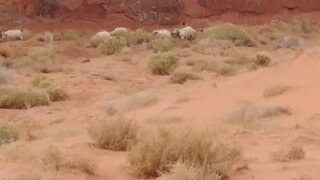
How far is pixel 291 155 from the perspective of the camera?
25.4 feet

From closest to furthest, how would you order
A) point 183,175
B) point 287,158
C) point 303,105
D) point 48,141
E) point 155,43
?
point 183,175
point 287,158
point 48,141
point 303,105
point 155,43

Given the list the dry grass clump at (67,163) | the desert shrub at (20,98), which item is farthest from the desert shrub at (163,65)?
the dry grass clump at (67,163)

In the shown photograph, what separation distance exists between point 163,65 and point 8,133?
36.8 feet

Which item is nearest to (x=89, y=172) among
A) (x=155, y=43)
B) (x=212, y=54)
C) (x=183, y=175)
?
(x=183, y=175)

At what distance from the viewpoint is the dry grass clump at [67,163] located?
732 centimetres

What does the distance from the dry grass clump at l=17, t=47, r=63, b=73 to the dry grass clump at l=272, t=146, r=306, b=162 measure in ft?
45.7

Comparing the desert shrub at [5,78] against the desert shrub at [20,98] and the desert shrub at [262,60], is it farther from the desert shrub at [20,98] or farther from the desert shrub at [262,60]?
the desert shrub at [262,60]

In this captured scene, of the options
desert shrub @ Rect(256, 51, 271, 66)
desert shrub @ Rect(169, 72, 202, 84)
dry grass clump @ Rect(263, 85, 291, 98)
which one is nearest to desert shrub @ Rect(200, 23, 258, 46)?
desert shrub @ Rect(256, 51, 271, 66)

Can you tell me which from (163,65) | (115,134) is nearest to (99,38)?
(163,65)

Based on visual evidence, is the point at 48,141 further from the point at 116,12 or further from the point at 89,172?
the point at 116,12

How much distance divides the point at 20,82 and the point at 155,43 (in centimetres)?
909

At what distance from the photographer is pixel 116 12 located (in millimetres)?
34719

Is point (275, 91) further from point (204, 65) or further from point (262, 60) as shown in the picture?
point (204, 65)

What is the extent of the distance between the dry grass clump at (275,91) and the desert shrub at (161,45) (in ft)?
43.4
